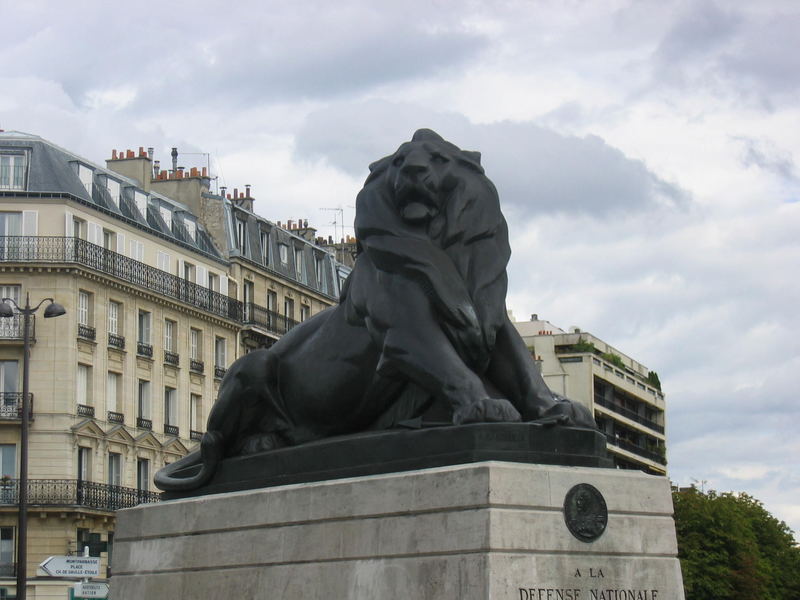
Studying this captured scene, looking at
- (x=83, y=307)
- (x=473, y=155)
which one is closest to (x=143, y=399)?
(x=83, y=307)

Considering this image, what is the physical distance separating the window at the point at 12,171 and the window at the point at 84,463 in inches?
397

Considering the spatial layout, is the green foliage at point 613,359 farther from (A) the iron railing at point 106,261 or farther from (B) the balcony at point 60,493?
(B) the balcony at point 60,493

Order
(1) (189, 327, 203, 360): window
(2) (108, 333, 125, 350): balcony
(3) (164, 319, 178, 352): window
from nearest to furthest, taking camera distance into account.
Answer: (2) (108, 333, 125, 350): balcony → (3) (164, 319, 178, 352): window → (1) (189, 327, 203, 360): window

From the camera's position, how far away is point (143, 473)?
218ft

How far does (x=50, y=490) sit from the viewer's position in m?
60.6

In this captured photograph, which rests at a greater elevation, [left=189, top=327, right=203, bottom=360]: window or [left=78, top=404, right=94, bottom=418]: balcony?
[left=189, top=327, right=203, bottom=360]: window

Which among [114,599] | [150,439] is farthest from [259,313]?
[114,599]

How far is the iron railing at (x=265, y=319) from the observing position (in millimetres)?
76062

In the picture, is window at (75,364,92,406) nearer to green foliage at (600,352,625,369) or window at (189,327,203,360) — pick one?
window at (189,327,203,360)

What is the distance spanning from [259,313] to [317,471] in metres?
66.2

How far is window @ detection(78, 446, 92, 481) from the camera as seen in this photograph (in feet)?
204

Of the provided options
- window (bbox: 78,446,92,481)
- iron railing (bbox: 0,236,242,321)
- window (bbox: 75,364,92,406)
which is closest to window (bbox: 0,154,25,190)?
iron railing (bbox: 0,236,242,321)

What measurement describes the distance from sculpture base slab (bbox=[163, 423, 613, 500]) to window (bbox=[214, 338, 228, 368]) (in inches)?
2430

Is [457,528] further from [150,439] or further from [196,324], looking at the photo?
[196,324]
